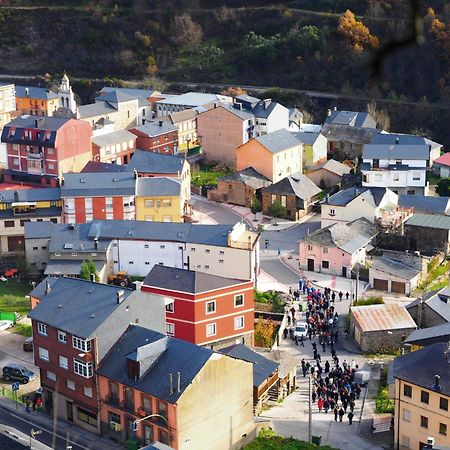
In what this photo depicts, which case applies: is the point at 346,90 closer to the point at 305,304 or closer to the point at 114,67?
the point at 114,67

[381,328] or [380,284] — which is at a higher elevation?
[381,328]

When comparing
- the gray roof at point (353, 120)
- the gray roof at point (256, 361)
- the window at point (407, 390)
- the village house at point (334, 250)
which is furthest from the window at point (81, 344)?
the gray roof at point (353, 120)

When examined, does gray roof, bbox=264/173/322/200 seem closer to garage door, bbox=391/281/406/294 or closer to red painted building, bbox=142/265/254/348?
garage door, bbox=391/281/406/294

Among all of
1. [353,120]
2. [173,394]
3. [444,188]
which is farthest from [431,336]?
[353,120]

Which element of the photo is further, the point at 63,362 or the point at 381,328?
the point at 381,328

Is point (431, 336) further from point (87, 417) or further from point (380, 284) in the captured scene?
point (87, 417)

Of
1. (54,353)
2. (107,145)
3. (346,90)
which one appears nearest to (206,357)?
(54,353)
